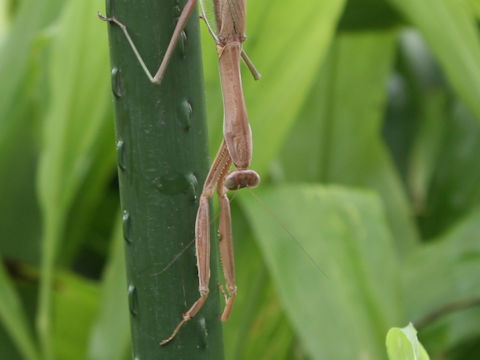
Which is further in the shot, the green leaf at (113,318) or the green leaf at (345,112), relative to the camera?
the green leaf at (345,112)

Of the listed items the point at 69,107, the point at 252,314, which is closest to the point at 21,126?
the point at 69,107

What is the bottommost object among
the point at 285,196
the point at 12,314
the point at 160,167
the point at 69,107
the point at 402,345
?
the point at 12,314

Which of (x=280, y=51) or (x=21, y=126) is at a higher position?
(x=280, y=51)

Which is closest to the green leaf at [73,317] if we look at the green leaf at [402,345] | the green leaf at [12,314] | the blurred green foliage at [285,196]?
the blurred green foliage at [285,196]

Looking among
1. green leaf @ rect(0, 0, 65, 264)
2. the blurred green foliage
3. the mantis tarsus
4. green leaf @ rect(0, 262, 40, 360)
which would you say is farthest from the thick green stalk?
green leaf @ rect(0, 262, 40, 360)

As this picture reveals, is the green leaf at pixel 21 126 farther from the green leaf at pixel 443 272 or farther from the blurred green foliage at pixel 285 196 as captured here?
the green leaf at pixel 443 272

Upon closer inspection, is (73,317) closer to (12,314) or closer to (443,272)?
(12,314)

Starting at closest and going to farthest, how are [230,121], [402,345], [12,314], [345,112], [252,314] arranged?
[402,345] < [230,121] < [12,314] < [252,314] < [345,112]
